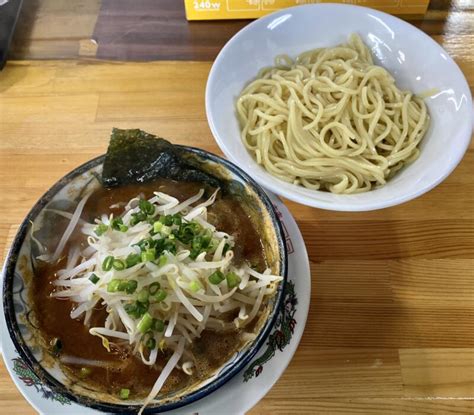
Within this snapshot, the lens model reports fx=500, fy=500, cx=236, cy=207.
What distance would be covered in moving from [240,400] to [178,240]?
13.0 inches

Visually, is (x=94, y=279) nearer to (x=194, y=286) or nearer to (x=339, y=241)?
(x=194, y=286)

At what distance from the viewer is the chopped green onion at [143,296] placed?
0.93m

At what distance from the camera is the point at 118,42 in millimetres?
1814

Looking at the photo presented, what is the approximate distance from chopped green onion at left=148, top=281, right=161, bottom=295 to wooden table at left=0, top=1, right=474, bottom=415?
1.26ft

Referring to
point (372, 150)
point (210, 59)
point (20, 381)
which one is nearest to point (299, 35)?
point (210, 59)

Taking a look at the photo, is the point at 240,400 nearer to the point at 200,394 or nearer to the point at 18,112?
the point at 200,394

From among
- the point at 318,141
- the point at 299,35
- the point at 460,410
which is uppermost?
the point at 299,35

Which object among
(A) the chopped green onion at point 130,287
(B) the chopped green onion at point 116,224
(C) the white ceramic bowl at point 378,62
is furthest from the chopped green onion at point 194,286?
(C) the white ceramic bowl at point 378,62

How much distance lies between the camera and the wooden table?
1.12 metres

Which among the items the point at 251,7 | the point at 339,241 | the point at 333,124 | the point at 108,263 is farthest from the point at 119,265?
the point at 251,7

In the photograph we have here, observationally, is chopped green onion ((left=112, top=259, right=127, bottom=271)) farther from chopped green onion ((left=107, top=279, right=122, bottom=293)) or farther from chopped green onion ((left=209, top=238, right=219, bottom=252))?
chopped green onion ((left=209, top=238, right=219, bottom=252))

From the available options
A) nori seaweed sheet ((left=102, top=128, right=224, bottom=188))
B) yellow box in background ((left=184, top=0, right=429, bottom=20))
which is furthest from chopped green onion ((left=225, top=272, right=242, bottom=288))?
yellow box in background ((left=184, top=0, right=429, bottom=20))

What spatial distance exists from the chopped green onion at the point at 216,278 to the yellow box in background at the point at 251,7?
1.16m

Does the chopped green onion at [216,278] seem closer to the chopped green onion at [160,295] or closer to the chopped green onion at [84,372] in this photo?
the chopped green onion at [160,295]
